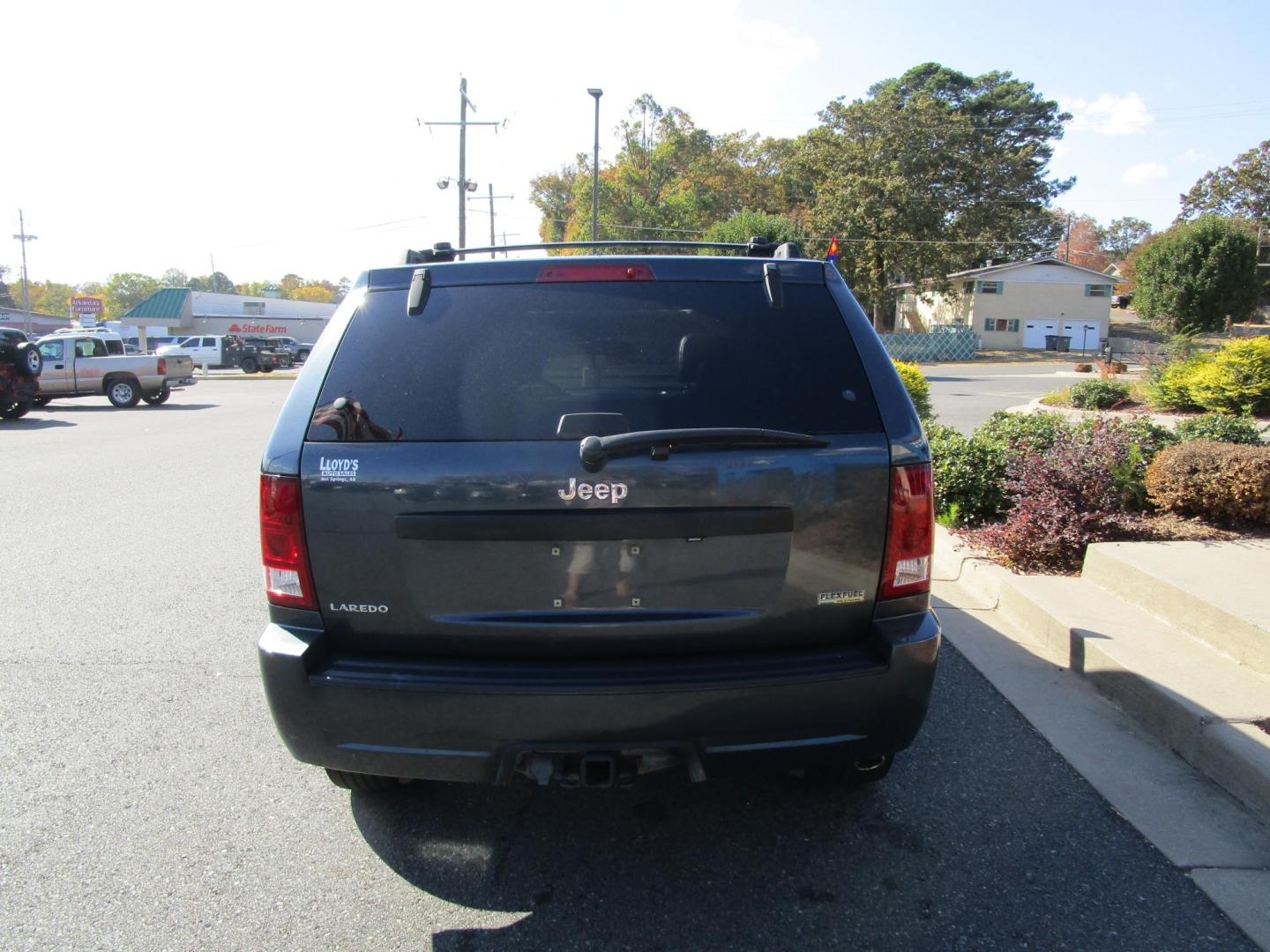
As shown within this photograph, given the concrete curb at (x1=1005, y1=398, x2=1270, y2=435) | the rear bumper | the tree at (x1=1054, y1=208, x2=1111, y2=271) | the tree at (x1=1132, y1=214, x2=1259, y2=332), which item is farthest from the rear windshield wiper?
the tree at (x1=1054, y1=208, x2=1111, y2=271)

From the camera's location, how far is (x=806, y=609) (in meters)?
2.64

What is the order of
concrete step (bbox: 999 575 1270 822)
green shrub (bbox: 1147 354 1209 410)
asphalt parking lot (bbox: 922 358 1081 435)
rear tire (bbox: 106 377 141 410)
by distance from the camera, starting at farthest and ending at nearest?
rear tire (bbox: 106 377 141 410) → asphalt parking lot (bbox: 922 358 1081 435) → green shrub (bbox: 1147 354 1209 410) → concrete step (bbox: 999 575 1270 822)

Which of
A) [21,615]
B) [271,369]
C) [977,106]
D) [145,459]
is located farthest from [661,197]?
[21,615]

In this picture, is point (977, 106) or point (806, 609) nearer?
point (806, 609)

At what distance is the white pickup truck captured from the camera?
21.8 meters

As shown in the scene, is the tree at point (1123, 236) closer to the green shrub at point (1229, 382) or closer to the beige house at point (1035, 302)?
the beige house at point (1035, 302)

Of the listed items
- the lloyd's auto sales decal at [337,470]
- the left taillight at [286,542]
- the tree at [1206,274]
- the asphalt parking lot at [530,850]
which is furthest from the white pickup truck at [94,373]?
the tree at [1206,274]

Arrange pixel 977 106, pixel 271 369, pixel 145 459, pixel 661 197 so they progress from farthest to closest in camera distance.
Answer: pixel 661 197, pixel 977 106, pixel 271 369, pixel 145 459

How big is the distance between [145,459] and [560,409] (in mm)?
11949

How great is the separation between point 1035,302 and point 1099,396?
44.9 metres

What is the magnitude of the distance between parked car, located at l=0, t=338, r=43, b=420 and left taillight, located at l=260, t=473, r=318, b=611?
19318 mm

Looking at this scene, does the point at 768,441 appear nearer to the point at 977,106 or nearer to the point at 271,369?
the point at 271,369

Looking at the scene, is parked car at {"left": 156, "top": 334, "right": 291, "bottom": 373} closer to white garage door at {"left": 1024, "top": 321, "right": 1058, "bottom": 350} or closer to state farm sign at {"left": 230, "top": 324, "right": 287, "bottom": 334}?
state farm sign at {"left": 230, "top": 324, "right": 287, "bottom": 334}

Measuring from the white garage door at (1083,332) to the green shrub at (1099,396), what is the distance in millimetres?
44217
